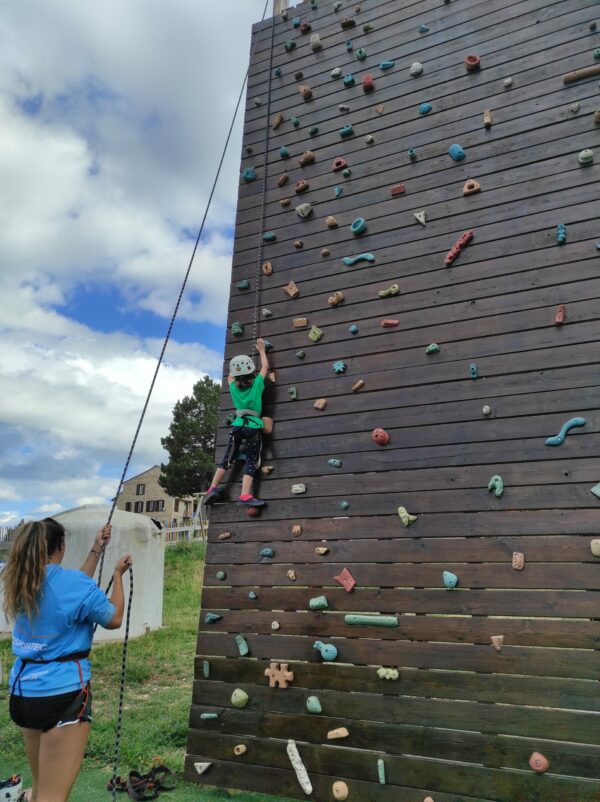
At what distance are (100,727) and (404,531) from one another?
3.67 meters

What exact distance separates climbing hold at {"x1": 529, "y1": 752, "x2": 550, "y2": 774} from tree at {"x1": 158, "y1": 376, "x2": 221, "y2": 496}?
2728cm

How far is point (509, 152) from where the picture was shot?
4.46m

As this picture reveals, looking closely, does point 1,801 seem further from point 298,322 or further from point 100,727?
point 298,322

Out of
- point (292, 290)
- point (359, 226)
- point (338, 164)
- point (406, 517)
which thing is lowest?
point (406, 517)

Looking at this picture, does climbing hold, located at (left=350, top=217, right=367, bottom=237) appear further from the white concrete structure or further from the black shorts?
the white concrete structure

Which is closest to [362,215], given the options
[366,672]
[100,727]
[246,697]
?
[366,672]

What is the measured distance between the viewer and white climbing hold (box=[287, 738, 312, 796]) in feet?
12.9

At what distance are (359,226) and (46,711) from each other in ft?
12.7

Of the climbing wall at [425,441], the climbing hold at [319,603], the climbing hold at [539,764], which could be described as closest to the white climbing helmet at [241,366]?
the climbing wall at [425,441]

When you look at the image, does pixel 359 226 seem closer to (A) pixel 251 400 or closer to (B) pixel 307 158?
(B) pixel 307 158

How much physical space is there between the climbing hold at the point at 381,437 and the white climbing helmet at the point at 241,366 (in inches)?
46.6

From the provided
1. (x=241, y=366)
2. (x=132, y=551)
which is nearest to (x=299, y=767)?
(x=241, y=366)

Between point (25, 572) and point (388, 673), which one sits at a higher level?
point (25, 572)

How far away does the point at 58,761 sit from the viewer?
106 inches
